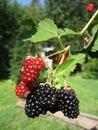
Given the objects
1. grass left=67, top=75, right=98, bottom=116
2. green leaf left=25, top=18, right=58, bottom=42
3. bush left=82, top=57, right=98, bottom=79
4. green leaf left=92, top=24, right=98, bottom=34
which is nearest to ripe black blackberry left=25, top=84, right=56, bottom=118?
green leaf left=25, top=18, right=58, bottom=42

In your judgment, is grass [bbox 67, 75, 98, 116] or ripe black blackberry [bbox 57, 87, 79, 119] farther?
grass [bbox 67, 75, 98, 116]

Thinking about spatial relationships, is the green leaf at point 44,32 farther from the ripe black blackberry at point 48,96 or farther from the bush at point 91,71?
the bush at point 91,71

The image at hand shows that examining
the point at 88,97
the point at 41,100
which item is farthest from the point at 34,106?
the point at 88,97

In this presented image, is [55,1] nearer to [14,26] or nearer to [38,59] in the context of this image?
[14,26]

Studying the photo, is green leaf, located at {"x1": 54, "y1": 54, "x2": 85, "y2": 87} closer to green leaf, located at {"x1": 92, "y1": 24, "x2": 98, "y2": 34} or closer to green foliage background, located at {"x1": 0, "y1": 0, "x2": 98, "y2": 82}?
green leaf, located at {"x1": 92, "y1": 24, "x2": 98, "y2": 34}

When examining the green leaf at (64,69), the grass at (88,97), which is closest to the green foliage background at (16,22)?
the grass at (88,97)

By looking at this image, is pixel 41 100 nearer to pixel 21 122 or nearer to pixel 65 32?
pixel 65 32

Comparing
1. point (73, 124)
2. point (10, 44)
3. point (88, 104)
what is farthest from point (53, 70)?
point (10, 44)
